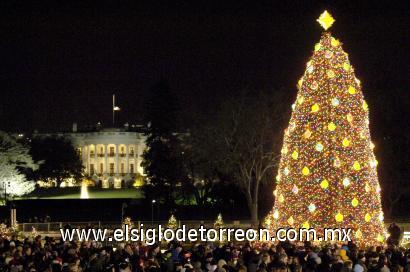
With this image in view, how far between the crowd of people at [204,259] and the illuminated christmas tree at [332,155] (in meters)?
2.36

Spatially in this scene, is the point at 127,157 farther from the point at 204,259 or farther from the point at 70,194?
the point at 204,259

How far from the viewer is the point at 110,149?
158 metres

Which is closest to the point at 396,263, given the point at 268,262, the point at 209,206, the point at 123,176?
the point at 268,262

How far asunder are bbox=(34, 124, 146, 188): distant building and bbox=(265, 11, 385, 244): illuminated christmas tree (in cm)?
12724

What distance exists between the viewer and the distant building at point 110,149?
6122 inches

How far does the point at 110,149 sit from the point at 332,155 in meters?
Result: 133

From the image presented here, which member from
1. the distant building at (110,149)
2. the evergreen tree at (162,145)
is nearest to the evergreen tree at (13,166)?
the evergreen tree at (162,145)

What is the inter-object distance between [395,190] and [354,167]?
103 ft

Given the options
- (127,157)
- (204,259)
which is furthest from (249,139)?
(127,157)

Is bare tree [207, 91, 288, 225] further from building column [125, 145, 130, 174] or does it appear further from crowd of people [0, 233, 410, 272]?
building column [125, 145, 130, 174]

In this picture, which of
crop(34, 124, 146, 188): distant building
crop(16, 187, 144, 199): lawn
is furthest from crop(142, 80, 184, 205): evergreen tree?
crop(34, 124, 146, 188): distant building

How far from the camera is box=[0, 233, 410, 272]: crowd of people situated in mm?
18516

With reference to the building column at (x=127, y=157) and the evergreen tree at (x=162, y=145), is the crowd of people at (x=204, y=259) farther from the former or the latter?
the building column at (x=127, y=157)

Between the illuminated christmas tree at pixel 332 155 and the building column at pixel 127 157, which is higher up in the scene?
the building column at pixel 127 157
